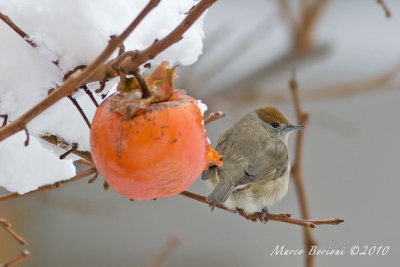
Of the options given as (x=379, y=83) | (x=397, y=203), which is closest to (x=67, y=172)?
(x=379, y=83)

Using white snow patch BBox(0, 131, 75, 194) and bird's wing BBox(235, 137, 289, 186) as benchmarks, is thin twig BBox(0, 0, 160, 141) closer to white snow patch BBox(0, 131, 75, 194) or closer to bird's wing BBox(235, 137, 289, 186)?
white snow patch BBox(0, 131, 75, 194)

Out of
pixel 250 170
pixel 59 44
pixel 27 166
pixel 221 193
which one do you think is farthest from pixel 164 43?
pixel 250 170

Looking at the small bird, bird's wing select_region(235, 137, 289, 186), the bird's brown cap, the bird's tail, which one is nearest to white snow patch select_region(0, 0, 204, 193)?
the bird's tail

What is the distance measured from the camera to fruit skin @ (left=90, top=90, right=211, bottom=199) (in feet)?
2.09

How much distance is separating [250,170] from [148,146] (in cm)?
124

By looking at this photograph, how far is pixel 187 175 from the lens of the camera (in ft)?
2.18

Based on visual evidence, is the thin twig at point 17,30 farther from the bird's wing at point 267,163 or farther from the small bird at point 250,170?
the bird's wing at point 267,163

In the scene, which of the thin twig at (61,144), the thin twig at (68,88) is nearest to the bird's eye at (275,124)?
the thin twig at (61,144)

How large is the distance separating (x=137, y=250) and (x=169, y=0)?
3.43 m

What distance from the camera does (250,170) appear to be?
1.86m

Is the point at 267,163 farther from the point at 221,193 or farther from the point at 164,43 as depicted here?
the point at 164,43

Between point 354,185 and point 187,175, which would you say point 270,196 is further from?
point 354,185

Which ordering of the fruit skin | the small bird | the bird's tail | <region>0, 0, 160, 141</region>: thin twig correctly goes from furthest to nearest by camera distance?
the small bird, the bird's tail, the fruit skin, <region>0, 0, 160, 141</region>: thin twig

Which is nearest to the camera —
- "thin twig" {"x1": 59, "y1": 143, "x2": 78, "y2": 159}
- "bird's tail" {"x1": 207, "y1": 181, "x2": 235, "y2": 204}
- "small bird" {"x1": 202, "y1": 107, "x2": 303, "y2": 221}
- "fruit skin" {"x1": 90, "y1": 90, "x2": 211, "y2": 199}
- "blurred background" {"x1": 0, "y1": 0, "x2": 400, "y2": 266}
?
"fruit skin" {"x1": 90, "y1": 90, "x2": 211, "y2": 199}
